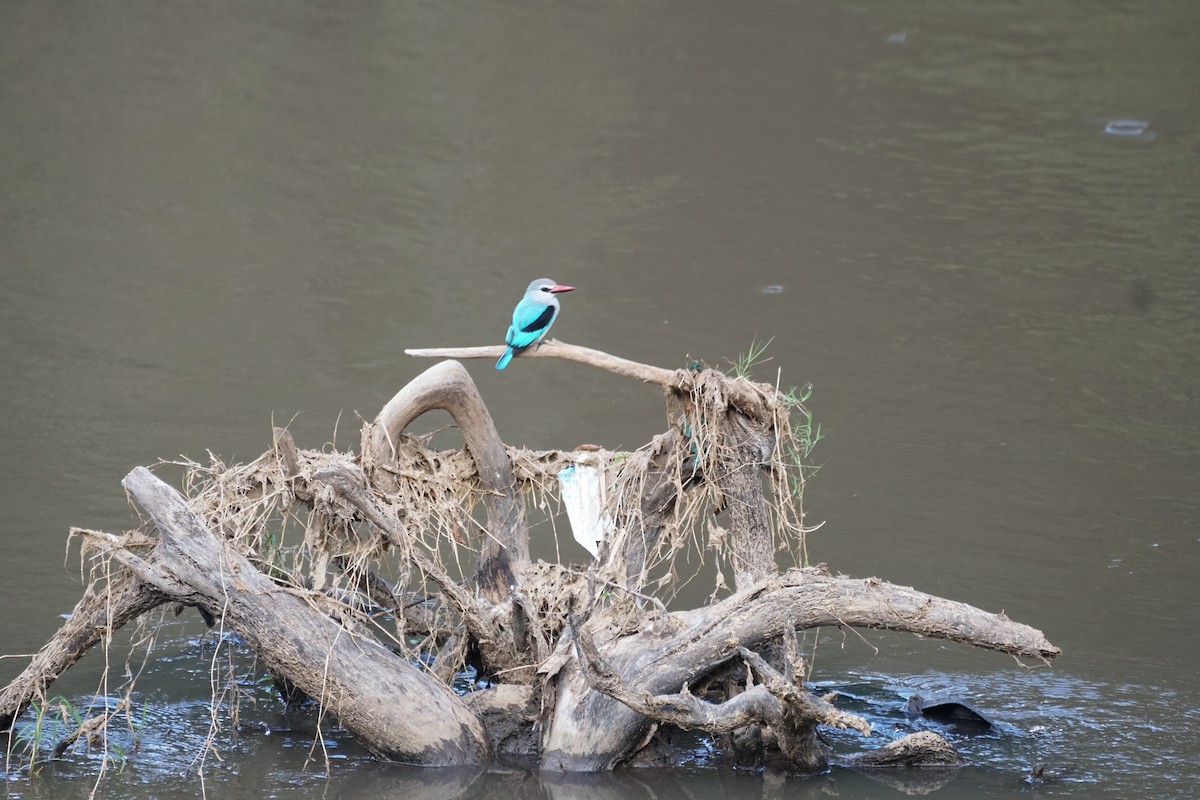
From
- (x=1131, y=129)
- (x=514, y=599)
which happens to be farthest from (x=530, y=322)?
(x=1131, y=129)

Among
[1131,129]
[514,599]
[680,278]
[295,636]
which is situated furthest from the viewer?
[1131,129]

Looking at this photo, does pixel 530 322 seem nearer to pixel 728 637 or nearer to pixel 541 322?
pixel 541 322

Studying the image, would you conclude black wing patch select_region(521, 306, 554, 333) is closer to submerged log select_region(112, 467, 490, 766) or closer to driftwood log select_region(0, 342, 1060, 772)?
driftwood log select_region(0, 342, 1060, 772)

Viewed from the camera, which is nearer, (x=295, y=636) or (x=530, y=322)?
(x=295, y=636)

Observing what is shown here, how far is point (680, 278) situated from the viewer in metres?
9.03

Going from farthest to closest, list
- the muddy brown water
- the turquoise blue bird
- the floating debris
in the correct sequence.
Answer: the floating debris < the muddy brown water < the turquoise blue bird

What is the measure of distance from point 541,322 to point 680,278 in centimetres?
452

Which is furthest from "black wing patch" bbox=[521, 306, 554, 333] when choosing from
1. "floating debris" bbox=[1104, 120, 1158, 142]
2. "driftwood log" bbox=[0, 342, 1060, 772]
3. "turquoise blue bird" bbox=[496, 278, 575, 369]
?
"floating debris" bbox=[1104, 120, 1158, 142]

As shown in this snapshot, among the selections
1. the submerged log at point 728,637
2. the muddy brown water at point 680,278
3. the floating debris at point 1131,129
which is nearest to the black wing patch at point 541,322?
the muddy brown water at point 680,278

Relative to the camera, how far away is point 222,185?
9.88m

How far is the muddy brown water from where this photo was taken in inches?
201

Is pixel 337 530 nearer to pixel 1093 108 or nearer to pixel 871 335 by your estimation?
pixel 871 335

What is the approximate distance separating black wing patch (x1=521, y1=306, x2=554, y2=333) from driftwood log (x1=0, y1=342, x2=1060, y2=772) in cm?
12

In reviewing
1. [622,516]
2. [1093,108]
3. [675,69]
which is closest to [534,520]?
[622,516]
